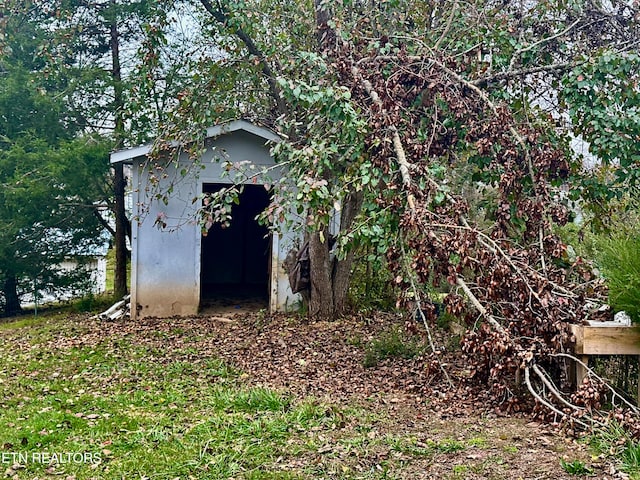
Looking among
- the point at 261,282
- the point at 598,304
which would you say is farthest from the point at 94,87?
the point at 598,304

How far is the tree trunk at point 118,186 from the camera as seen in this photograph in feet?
30.8

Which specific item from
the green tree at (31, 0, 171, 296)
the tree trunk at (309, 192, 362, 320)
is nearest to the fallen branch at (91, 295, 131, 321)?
the green tree at (31, 0, 171, 296)

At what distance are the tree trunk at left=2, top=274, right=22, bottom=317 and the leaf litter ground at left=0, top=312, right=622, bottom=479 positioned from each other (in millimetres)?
3608

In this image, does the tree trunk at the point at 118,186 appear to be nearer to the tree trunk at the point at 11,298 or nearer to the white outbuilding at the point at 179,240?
the white outbuilding at the point at 179,240

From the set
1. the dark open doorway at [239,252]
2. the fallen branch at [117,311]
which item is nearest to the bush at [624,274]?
the fallen branch at [117,311]

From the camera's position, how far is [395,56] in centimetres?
595

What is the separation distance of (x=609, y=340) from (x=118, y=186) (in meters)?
8.31

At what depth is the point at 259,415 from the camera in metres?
4.41

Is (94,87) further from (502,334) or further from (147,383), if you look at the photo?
(502,334)

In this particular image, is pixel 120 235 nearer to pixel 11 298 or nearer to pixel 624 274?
pixel 11 298

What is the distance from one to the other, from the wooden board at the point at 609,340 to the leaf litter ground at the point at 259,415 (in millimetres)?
659

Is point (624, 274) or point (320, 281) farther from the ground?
point (624, 274)

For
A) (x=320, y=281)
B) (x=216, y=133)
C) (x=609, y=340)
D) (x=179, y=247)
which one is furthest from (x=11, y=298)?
(x=609, y=340)

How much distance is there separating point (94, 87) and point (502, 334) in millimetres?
7948
